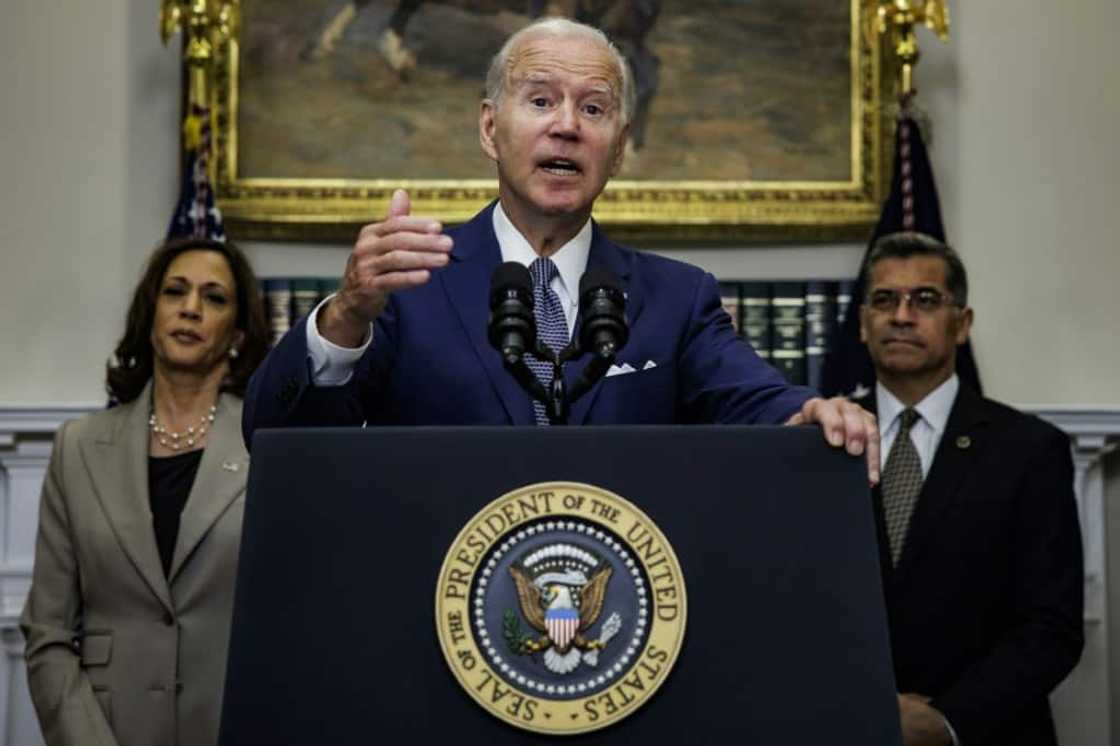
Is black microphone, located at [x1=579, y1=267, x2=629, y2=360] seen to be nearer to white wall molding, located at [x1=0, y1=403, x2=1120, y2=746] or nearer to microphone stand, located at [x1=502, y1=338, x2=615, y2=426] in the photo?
microphone stand, located at [x1=502, y1=338, x2=615, y2=426]

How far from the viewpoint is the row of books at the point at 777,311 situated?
578cm

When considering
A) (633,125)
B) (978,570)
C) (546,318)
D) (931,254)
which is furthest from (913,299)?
(546,318)

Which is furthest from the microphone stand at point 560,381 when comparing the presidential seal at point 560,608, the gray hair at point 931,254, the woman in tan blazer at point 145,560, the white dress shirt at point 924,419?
the gray hair at point 931,254

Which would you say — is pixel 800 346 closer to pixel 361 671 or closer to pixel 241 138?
pixel 241 138

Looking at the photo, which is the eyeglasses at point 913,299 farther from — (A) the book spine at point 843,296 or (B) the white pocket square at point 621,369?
(B) the white pocket square at point 621,369

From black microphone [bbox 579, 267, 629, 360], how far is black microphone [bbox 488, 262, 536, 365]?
0.24ft

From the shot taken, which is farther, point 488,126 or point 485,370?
point 488,126

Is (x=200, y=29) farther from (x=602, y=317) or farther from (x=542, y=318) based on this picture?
(x=602, y=317)

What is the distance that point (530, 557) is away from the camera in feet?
6.05

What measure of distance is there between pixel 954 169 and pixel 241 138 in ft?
8.14

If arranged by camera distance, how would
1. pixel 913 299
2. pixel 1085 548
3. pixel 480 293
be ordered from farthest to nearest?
pixel 1085 548
pixel 913 299
pixel 480 293

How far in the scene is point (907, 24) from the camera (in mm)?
5734

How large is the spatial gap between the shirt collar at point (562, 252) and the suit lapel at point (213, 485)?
5.13 feet

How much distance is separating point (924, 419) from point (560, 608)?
9.51 ft
